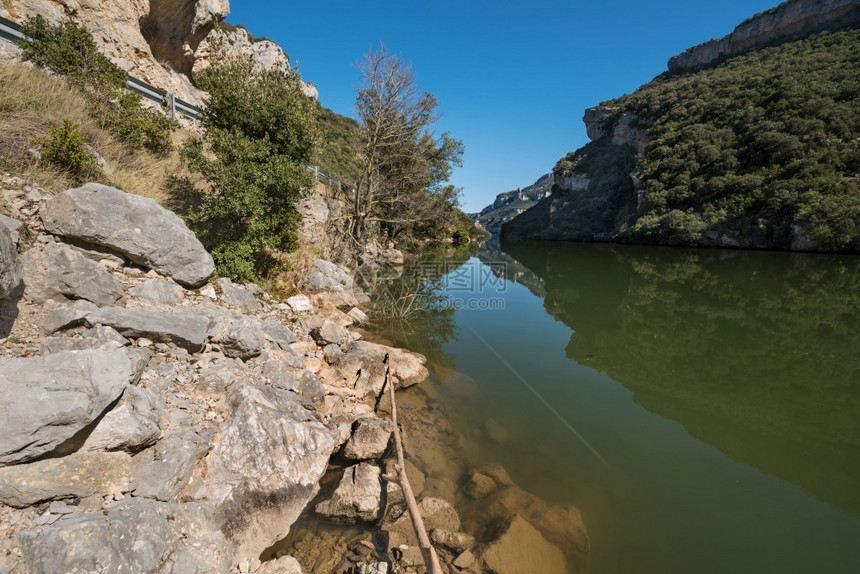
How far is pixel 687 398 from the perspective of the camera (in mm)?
6809

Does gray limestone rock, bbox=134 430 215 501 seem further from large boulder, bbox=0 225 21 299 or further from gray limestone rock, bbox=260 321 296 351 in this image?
gray limestone rock, bbox=260 321 296 351

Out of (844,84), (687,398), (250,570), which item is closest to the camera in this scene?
(250,570)

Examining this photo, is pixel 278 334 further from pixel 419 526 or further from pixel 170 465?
pixel 419 526

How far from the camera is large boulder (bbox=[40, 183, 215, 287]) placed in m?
5.26

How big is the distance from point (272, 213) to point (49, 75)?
6759 mm

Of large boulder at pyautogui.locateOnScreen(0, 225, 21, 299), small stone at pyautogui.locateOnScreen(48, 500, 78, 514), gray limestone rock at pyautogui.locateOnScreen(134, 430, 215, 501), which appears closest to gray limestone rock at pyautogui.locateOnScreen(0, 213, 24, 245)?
large boulder at pyautogui.locateOnScreen(0, 225, 21, 299)

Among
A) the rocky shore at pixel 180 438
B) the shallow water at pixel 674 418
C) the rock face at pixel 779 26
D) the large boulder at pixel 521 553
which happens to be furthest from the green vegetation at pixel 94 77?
the rock face at pixel 779 26

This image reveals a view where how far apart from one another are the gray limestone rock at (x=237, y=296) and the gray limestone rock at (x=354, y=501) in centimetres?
440

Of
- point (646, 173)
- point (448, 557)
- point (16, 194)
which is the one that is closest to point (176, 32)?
point (16, 194)

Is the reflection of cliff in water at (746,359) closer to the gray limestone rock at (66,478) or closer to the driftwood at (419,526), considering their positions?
the driftwood at (419,526)

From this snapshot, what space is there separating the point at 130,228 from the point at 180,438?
4264 mm

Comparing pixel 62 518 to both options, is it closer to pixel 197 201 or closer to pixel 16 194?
pixel 16 194

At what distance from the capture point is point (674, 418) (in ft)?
20.3

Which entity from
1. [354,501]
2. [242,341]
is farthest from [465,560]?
[242,341]
